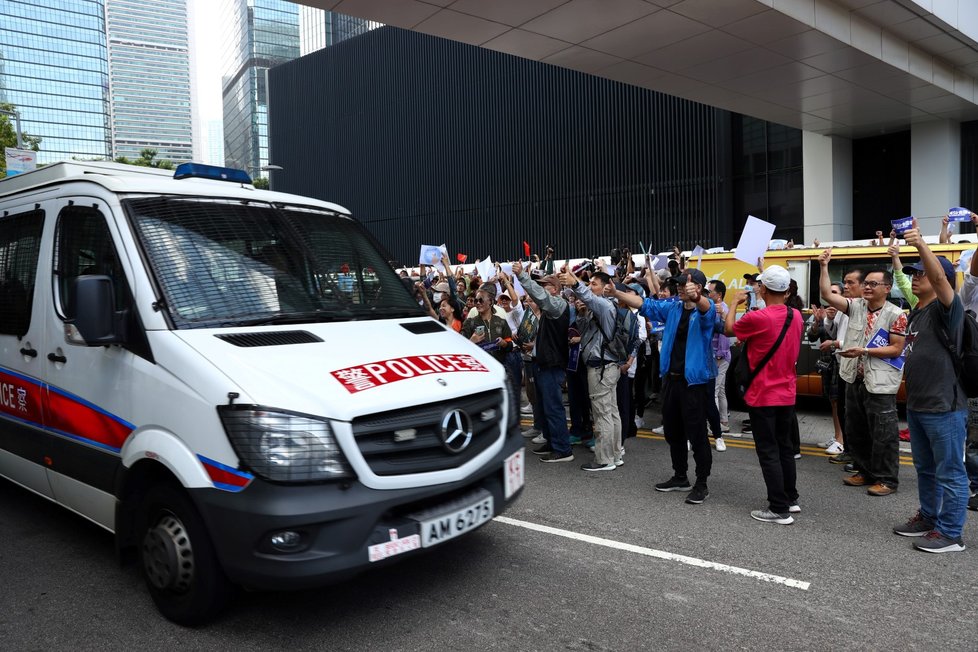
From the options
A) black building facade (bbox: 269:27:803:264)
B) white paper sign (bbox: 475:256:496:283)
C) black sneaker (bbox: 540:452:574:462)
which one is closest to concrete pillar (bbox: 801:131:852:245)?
black building facade (bbox: 269:27:803:264)

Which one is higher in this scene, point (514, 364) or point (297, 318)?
point (297, 318)

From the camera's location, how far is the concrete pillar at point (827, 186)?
18.6 meters

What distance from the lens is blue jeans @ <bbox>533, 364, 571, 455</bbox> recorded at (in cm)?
707

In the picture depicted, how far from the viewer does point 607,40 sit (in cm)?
1193

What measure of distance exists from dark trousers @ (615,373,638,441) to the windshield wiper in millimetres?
3535

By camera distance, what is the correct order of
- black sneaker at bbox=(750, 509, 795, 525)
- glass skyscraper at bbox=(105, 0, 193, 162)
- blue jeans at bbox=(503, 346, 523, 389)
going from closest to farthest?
black sneaker at bbox=(750, 509, 795, 525)
blue jeans at bbox=(503, 346, 523, 389)
glass skyscraper at bbox=(105, 0, 193, 162)

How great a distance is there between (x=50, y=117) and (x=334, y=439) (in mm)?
123549

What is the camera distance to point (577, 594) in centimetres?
386

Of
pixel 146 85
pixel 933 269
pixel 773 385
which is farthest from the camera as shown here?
pixel 146 85

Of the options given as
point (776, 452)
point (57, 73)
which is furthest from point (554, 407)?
point (57, 73)

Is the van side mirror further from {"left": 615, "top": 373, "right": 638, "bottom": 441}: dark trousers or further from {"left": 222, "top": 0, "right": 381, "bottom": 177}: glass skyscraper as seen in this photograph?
{"left": 222, "top": 0, "right": 381, "bottom": 177}: glass skyscraper

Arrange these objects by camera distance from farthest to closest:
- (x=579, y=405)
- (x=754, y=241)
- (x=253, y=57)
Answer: (x=253, y=57) < (x=579, y=405) < (x=754, y=241)

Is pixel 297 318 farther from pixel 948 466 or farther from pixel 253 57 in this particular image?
pixel 253 57

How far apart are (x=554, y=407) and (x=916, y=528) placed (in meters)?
3.30
